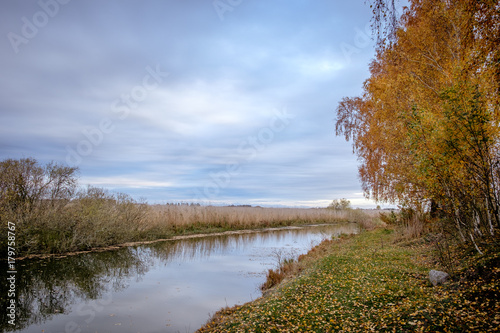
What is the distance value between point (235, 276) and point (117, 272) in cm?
452

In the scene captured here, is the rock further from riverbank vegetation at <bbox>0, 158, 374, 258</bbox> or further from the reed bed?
the reed bed

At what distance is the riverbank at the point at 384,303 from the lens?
4148 millimetres

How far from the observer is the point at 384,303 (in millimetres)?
5273

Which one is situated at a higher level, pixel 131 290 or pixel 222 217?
pixel 222 217

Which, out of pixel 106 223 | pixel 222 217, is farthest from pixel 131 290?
pixel 222 217

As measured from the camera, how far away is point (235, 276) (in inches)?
427

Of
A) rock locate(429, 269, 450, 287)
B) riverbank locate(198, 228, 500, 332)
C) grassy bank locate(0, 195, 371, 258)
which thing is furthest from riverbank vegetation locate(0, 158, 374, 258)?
rock locate(429, 269, 450, 287)

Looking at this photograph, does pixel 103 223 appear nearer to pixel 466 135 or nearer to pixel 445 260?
pixel 445 260

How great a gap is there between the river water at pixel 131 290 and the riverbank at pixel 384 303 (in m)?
1.59

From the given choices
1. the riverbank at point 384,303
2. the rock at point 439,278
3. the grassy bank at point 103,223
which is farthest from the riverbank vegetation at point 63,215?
the rock at point 439,278

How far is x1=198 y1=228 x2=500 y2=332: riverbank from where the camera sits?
13.6ft

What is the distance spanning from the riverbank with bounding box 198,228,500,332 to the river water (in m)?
1.59

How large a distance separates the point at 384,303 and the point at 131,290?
24.0ft

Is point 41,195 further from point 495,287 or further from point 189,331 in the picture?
point 495,287
